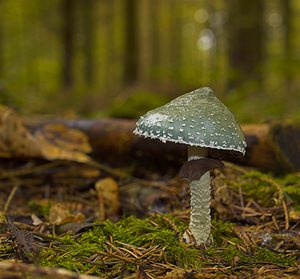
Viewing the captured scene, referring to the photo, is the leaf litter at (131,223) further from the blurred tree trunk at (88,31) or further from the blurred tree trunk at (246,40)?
the blurred tree trunk at (88,31)

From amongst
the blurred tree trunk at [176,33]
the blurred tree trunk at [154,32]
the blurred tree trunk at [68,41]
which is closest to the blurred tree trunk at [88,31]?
the blurred tree trunk at [68,41]

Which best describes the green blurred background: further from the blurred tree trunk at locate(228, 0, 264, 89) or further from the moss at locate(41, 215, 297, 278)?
the moss at locate(41, 215, 297, 278)

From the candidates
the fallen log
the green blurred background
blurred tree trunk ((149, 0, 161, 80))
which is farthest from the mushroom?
blurred tree trunk ((149, 0, 161, 80))

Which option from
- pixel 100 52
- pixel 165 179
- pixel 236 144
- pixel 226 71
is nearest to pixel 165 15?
pixel 100 52

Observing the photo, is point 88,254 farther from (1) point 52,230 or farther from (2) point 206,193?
(2) point 206,193

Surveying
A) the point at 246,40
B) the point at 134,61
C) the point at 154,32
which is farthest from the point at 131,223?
the point at 154,32
